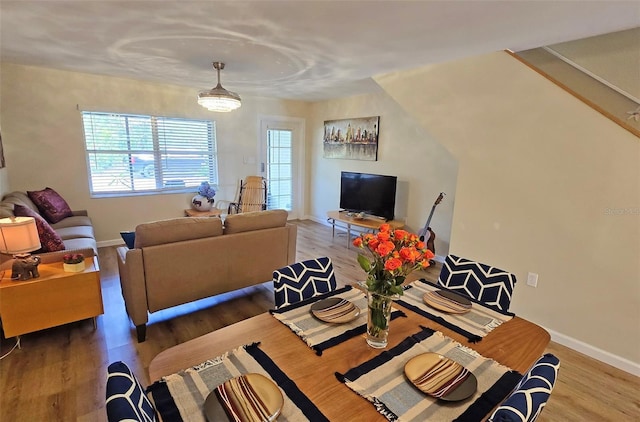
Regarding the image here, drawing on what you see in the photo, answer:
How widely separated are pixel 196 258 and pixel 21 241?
1.15 m

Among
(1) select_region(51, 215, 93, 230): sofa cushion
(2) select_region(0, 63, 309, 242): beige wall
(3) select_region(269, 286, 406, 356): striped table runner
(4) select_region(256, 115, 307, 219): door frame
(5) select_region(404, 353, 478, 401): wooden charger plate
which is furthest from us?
(4) select_region(256, 115, 307, 219): door frame

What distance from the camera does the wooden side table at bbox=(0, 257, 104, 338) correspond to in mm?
2178

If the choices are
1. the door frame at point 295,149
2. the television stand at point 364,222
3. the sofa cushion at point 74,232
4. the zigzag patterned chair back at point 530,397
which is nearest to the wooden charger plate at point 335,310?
the zigzag patterned chair back at point 530,397

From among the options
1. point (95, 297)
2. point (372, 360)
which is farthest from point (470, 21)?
point (95, 297)

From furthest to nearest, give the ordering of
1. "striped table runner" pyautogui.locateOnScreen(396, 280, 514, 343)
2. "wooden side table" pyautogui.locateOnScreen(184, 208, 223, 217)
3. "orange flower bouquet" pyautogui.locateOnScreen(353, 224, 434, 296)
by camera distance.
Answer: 1. "wooden side table" pyautogui.locateOnScreen(184, 208, 223, 217)
2. "striped table runner" pyautogui.locateOnScreen(396, 280, 514, 343)
3. "orange flower bouquet" pyautogui.locateOnScreen(353, 224, 434, 296)

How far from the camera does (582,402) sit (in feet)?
6.31

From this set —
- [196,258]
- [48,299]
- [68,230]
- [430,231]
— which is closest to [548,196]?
[430,231]

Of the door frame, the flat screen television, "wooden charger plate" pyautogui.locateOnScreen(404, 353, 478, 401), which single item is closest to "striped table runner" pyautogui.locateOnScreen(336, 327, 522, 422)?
"wooden charger plate" pyautogui.locateOnScreen(404, 353, 478, 401)

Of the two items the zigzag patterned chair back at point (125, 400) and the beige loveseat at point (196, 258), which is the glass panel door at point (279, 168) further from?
the zigzag patterned chair back at point (125, 400)

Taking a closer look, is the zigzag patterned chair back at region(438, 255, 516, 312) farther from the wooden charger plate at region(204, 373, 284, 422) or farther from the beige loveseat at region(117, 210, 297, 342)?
the beige loveseat at region(117, 210, 297, 342)

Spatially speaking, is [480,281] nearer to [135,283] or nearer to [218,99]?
[135,283]

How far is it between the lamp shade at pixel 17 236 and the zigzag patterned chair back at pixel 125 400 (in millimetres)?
1973

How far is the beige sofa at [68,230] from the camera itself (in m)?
2.60

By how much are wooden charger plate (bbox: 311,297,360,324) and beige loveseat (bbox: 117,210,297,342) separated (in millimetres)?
1433
